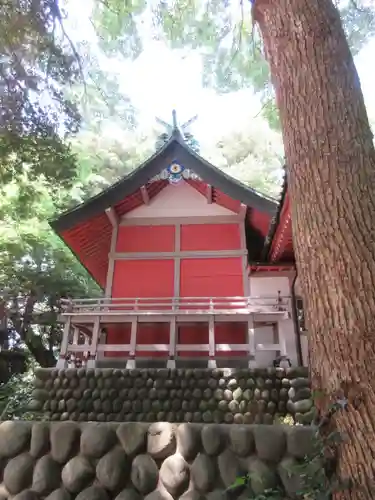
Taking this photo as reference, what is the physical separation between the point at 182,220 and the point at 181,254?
0.84 m

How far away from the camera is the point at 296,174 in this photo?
2203 millimetres

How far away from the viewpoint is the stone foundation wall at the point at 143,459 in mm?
2117

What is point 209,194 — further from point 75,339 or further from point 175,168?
point 75,339

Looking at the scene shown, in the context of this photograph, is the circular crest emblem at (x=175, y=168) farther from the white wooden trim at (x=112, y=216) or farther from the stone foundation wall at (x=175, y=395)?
the stone foundation wall at (x=175, y=395)

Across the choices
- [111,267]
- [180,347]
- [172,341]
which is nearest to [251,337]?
[180,347]

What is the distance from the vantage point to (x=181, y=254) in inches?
306

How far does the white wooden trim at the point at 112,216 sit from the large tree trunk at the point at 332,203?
5679 millimetres

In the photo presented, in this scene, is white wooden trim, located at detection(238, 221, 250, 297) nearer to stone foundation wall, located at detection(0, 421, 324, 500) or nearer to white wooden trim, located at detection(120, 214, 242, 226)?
white wooden trim, located at detection(120, 214, 242, 226)

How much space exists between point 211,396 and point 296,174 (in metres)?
4.29

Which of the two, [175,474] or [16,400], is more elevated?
[16,400]

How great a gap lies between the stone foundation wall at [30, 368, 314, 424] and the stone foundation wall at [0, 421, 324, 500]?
334 centimetres

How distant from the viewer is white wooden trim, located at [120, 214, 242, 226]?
8.08 metres

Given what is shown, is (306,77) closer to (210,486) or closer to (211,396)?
(210,486)

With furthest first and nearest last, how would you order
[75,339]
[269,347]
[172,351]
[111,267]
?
[111,267] < [75,339] < [172,351] < [269,347]
